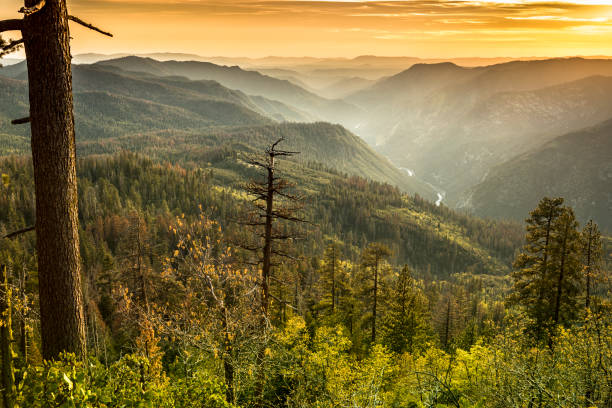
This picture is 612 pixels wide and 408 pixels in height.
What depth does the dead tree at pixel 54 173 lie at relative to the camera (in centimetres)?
756

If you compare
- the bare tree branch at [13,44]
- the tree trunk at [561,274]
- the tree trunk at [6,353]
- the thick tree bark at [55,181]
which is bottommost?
the tree trunk at [561,274]

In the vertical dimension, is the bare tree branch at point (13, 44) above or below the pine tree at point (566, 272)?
above

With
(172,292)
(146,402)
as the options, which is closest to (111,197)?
(172,292)

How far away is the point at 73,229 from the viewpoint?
27.5 feet

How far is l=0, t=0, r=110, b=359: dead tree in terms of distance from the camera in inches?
298

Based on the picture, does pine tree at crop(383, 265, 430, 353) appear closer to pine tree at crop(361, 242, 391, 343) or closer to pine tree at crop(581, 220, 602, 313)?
pine tree at crop(361, 242, 391, 343)

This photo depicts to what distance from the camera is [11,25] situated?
740 cm

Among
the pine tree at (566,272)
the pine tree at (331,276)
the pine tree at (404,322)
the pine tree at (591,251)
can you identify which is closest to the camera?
the pine tree at (566,272)

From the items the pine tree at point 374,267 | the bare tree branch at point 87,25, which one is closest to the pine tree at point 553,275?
the pine tree at point 374,267

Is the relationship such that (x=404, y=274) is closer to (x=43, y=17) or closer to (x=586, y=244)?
(x=586, y=244)

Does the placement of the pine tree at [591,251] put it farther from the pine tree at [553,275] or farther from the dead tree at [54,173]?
the dead tree at [54,173]

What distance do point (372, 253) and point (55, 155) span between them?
33.7 metres

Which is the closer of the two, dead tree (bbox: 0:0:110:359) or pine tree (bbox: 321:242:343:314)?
dead tree (bbox: 0:0:110:359)

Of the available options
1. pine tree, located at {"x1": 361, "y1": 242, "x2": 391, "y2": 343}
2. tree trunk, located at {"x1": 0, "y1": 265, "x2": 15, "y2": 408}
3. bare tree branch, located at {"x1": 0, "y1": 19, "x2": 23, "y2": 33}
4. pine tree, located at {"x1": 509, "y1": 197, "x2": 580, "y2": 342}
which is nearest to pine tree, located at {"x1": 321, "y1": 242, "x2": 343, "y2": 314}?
pine tree, located at {"x1": 361, "y1": 242, "x2": 391, "y2": 343}
